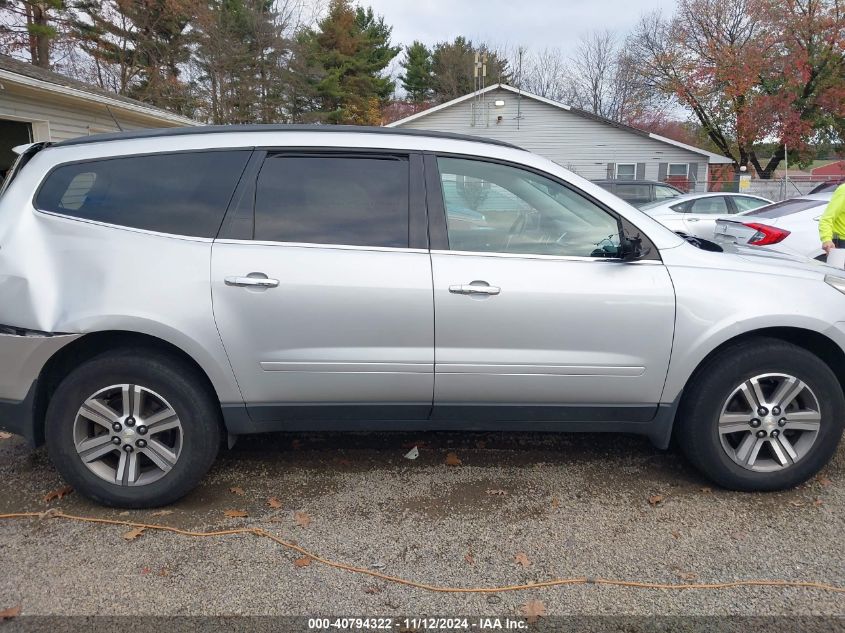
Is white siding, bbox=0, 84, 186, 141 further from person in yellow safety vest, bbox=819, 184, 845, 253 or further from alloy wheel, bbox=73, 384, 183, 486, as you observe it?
person in yellow safety vest, bbox=819, 184, 845, 253

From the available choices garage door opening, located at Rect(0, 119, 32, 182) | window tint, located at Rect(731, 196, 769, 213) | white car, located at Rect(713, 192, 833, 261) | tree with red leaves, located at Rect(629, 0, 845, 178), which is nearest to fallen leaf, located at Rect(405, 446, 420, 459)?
white car, located at Rect(713, 192, 833, 261)

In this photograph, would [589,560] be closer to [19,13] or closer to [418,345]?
[418,345]

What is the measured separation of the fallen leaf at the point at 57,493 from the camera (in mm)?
3257

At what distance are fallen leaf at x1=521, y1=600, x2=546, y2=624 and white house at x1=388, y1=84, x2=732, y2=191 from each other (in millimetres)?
24399

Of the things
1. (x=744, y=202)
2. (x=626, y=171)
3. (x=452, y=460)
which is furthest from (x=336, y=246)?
(x=626, y=171)

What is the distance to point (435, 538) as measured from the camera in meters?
2.89

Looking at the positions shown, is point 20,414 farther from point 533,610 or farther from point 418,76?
point 418,76

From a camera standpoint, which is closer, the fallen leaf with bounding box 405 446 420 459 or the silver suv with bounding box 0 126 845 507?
the silver suv with bounding box 0 126 845 507

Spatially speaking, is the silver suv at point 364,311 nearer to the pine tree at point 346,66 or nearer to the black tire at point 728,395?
the black tire at point 728,395

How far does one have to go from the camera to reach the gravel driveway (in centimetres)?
247

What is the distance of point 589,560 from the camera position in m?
2.72

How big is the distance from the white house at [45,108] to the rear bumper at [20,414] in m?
7.31

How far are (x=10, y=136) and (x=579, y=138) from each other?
798 inches

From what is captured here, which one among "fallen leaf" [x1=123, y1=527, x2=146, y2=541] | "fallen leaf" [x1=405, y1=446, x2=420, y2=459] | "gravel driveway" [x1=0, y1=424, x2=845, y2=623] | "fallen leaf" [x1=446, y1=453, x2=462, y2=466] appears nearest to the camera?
"gravel driveway" [x1=0, y1=424, x2=845, y2=623]
